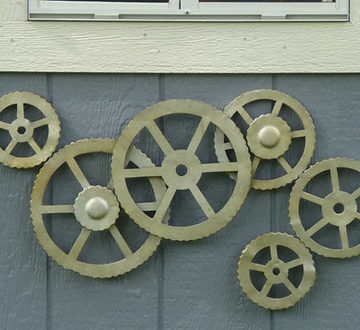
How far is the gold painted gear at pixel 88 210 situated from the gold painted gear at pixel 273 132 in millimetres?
184

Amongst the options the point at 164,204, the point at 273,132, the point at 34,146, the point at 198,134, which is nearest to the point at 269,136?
the point at 273,132

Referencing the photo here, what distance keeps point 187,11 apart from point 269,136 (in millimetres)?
288

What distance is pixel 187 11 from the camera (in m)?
1.49

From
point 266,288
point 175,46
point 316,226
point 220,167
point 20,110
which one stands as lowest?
point 266,288

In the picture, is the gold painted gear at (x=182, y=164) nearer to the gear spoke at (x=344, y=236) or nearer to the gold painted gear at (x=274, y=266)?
the gold painted gear at (x=274, y=266)

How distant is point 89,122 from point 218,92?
0.84 ft

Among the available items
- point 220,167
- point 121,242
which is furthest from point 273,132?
point 121,242

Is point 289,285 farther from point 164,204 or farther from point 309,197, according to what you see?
point 164,204

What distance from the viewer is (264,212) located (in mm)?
1517

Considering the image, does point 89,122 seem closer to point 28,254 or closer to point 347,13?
point 28,254

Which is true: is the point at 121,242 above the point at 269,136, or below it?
below

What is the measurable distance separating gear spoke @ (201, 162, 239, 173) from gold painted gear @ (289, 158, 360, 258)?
0.41 ft

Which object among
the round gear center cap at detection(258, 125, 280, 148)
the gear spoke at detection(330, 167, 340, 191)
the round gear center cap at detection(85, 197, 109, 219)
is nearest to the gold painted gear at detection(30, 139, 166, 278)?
the round gear center cap at detection(85, 197, 109, 219)

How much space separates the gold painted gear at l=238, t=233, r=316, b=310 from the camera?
1.49 metres
